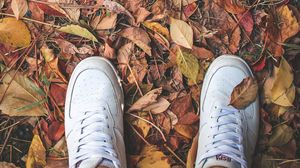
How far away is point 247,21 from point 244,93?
207 mm

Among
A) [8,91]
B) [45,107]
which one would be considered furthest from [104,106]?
[8,91]

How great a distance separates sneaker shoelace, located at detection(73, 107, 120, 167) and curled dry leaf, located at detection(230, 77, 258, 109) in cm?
36

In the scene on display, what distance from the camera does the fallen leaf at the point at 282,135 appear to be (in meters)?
1.61

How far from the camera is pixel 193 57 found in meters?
1.63

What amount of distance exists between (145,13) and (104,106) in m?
0.29

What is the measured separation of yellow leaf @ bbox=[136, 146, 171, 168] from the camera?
5.22ft

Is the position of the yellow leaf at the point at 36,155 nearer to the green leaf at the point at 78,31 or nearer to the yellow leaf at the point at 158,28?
the green leaf at the point at 78,31

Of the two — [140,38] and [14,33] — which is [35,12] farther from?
[140,38]

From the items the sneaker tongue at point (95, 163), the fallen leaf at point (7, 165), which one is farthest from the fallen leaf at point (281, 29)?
the fallen leaf at point (7, 165)

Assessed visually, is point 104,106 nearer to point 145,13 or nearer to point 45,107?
point 45,107

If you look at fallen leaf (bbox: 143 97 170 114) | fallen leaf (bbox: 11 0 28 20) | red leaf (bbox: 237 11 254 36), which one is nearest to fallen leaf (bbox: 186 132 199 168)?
fallen leaf (bbox: 143 97 170 114)

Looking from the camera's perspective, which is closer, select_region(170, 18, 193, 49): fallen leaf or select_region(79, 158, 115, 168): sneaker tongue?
select_region(79, 158, 115, 168): sneaker tongue

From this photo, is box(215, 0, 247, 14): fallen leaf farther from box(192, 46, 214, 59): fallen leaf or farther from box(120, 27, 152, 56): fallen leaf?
box(120, 27, 152, 56): fallen leaf

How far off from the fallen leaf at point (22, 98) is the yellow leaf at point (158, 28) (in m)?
0.36
